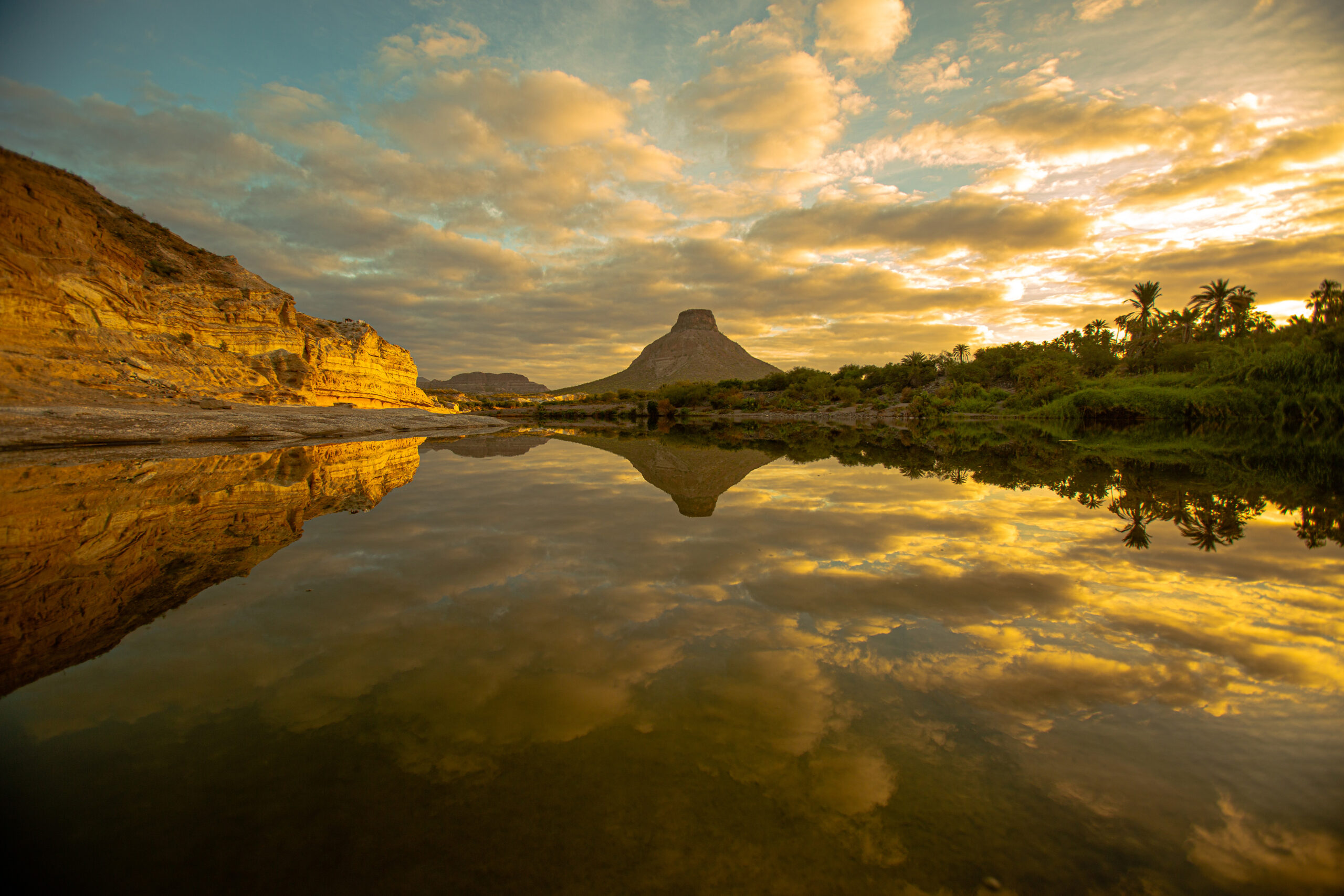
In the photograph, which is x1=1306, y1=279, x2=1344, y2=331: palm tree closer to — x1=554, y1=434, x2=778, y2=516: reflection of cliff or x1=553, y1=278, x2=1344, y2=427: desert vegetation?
x1=553, y1=278, x2=1344, y2=427: desert vegetation

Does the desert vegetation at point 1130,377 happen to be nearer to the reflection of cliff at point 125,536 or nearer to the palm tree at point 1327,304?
the palm tree at point 1327,304

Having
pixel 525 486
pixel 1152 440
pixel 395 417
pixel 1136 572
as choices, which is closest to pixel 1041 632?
pixel 1136 572

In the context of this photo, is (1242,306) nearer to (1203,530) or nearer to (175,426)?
(1203,530)

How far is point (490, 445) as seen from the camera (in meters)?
23.6

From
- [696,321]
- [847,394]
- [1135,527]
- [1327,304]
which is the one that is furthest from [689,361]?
[1135,527]

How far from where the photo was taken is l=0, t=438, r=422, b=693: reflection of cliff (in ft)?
12.7

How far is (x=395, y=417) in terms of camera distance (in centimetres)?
3662

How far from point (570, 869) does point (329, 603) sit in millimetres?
3690

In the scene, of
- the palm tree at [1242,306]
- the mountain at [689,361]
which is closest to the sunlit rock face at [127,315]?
the palm tree at [1242,306]

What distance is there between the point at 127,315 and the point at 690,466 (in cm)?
2601

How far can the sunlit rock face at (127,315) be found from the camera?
18.5 metres

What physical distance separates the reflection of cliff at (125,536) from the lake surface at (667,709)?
0.17 feet

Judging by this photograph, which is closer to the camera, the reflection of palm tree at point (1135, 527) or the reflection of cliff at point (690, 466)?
the reflection of palm tree at point (1135, 527)

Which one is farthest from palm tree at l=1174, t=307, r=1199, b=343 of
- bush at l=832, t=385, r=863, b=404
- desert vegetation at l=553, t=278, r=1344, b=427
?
bush at l=832, t=385, r=863, b=404
